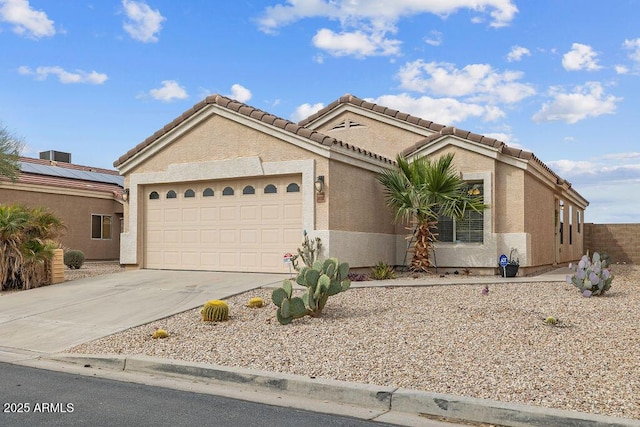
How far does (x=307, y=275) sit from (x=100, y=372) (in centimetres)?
331

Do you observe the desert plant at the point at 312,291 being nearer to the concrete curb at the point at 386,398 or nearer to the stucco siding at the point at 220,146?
the concrete curb at the point at 386,398

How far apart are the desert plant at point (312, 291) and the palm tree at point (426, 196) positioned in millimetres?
6015

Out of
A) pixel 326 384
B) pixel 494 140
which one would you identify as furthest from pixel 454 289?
pixel 326 384

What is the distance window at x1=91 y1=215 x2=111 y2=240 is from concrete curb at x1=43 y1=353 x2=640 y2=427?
1957cm

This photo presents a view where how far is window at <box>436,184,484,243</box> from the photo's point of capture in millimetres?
16422

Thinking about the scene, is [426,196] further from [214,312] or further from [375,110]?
[214,312]

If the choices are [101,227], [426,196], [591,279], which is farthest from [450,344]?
[101,227]

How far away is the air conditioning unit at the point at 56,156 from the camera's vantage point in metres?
33.2

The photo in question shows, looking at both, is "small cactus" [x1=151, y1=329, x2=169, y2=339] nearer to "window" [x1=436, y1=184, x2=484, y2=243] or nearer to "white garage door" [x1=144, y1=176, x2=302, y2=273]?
"white garage door" [x1=144, y1=176, x2=302, y2=273]

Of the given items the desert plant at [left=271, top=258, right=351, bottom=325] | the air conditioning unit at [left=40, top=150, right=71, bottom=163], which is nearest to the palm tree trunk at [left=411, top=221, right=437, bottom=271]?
the desert plant at [left=271, top=258, right=351, bottom=325]

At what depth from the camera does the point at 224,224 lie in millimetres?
16219

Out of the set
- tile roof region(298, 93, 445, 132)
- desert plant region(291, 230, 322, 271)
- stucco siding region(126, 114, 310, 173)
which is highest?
tile roof region(298, 93, 445, 132)

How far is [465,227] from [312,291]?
26.2ft

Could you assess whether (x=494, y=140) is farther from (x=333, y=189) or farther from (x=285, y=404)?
(x=285, y=404)
